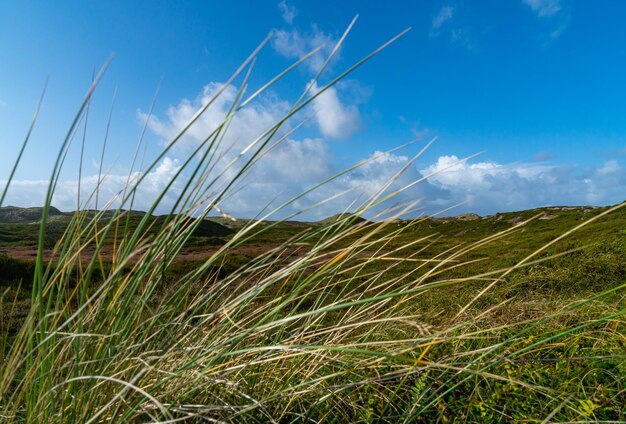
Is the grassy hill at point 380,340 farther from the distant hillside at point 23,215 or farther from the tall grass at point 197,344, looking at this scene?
the distant hillside at point 23,215

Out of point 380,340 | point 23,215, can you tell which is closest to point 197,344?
point 380,340

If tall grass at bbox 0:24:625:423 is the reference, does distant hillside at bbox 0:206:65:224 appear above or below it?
above

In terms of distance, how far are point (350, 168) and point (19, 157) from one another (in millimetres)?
1267

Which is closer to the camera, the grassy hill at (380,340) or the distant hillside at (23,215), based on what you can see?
the grassy hill at (380,340)

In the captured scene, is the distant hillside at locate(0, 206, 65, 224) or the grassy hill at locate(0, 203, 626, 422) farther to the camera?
the distant hillside at locate(0, 206, 65, 224)

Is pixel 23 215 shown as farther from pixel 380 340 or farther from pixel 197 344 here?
pixel 197 344

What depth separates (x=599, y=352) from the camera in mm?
3021

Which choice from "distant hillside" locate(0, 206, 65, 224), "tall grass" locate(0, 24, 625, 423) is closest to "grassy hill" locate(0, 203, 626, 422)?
"tall grass" locate(0, 24, 625, 423)

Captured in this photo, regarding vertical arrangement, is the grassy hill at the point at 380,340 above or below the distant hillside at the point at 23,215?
below

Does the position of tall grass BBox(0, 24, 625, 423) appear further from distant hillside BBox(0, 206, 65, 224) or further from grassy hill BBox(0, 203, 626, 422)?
distant hillside BBox(0, 206, 65, 224)

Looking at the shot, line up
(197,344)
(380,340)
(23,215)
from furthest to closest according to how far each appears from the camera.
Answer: (23,215)
(380,340)
(197,344)

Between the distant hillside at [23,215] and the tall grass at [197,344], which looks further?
the distant hillside at [23,215]

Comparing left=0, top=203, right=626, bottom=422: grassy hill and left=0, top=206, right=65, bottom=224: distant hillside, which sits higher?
left=0, top=206, right=65, bottom=224: distant hillside

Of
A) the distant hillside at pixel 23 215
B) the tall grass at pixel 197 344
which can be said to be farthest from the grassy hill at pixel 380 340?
the distant hillside at pixel 23 215
